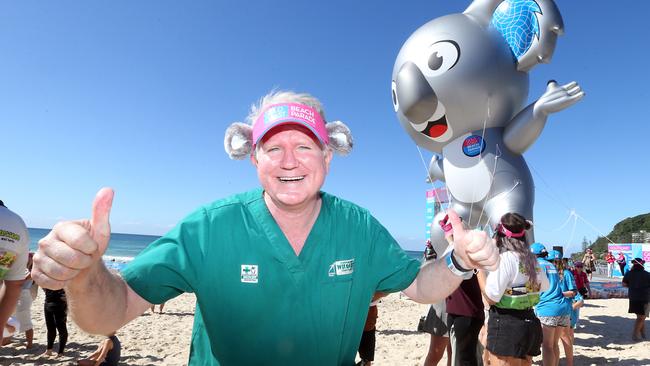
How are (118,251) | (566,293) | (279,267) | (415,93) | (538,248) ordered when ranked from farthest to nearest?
(118,251) → (415,93) → (566,293) → (538,248) → (279,267)

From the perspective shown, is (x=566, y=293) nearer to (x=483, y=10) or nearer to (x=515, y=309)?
(x=515, y=309)

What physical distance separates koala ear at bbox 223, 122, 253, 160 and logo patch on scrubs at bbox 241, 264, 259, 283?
616mm

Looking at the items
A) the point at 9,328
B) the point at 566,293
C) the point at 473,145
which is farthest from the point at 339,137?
the point at 566,293

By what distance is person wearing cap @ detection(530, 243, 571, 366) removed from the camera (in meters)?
4.22

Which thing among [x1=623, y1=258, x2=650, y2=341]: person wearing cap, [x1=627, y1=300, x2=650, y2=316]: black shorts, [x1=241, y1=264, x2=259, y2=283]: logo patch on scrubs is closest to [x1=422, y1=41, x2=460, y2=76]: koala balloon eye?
[x1=241, y1=264, x2=259, y2=283]: logo patch on scrubs

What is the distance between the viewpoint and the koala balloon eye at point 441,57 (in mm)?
5340

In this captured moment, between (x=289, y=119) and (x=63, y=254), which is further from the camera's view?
(x=289, y=119)

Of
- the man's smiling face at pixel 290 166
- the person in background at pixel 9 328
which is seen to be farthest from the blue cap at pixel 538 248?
the person in background at pixel 9 328

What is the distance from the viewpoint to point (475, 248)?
135 cm

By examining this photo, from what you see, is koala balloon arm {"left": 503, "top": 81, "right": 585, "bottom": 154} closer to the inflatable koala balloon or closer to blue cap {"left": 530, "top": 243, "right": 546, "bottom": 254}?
the inflatable koala balloon

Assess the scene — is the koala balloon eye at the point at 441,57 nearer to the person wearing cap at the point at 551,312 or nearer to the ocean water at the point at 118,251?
the person wearing cap at the point at 551,312

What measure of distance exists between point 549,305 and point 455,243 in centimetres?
388

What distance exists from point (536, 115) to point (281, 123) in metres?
5.00

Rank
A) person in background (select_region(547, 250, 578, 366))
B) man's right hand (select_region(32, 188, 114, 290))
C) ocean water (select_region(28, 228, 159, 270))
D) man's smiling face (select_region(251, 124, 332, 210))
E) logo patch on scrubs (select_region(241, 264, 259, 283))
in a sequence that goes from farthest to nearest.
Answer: ocean water (select_region(28, 228, 159, 270)) < person in background (select_region(547, 250, 578, 366)) < man's smiling face (select_region(251, 124, 332, 210)) < logo patch on scrubs (select_region(241, 264, 259, 283)) < man's right hand (select_region(32, 188, 114, 290))
